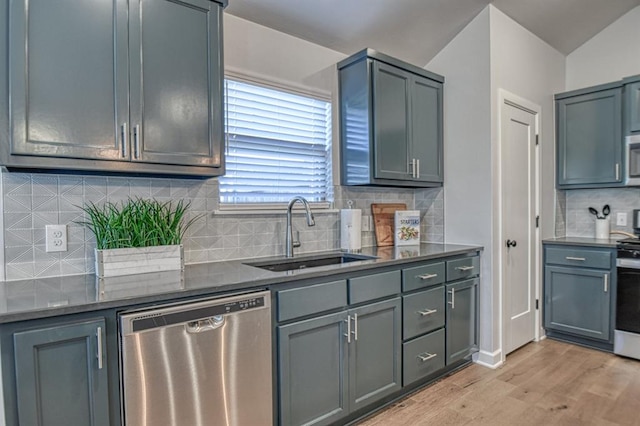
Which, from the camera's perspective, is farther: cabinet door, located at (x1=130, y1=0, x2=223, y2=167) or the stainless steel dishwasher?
cabinet door, located at (x1=130, y1=0, x2=223, y2=167)

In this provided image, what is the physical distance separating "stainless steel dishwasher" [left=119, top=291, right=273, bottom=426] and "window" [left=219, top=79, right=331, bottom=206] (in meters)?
0.94

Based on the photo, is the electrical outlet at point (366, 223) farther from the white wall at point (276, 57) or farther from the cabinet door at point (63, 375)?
the cabinet door at point (63, 375)

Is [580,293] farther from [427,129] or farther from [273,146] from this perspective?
[273,146]

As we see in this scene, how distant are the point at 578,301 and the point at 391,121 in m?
2.30

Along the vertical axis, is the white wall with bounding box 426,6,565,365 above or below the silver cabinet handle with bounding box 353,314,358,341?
above

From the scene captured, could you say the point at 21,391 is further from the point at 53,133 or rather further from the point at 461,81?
the point at 461,81

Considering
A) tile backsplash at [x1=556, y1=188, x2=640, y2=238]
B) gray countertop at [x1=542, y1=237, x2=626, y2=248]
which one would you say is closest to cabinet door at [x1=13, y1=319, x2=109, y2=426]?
gray countertop at [x1=542, y1=237, x2=626, y2=248]

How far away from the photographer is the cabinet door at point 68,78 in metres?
1.46

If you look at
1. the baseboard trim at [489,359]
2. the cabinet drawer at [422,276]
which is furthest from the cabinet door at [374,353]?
the baseboard trim at [489,359]

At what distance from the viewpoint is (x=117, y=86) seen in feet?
5.43

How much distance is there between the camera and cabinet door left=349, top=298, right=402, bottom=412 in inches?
82.0

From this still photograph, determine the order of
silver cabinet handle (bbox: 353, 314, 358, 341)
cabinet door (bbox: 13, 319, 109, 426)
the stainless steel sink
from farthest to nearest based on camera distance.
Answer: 1. the stainless steel sink
2. silver cabinet handle (bbox: 353, 314, 358, 341)
3. cabinet door (bbox: 13, 319, 109, 426)

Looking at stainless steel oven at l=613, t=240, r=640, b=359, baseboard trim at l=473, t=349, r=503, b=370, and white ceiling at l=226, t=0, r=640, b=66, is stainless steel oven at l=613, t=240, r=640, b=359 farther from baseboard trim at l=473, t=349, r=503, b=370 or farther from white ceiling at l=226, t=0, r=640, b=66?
white ceiling at l=226, t=0, r=640, b=66

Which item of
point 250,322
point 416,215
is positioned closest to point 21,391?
point 250,322
